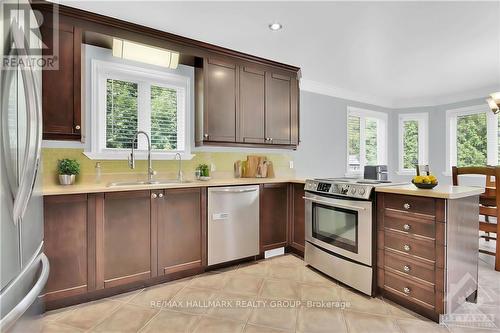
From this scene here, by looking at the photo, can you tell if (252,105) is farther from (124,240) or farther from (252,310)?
(252,310)

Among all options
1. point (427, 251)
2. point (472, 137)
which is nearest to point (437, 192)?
point (427, 251)

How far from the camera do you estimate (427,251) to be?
186cm

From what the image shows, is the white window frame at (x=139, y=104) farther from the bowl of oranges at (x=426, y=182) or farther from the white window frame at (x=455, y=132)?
the white window frame at (x=455, y=132)

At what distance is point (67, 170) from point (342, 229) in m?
2.61

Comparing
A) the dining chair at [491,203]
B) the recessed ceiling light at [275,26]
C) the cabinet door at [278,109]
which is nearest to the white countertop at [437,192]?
the dining chair at [491,203]

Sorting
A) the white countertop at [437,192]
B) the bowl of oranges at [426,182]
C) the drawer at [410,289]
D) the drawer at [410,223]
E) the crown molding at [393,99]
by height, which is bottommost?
the drawer at [410,289]

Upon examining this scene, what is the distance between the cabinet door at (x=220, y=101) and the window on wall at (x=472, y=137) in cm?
454

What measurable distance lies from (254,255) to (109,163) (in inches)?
73.5

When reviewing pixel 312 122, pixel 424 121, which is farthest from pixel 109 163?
pixel 424 121

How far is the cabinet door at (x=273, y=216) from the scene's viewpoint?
9.94ft

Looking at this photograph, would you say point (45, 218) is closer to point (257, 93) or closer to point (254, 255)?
point (254, 255)

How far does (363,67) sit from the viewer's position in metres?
3.64

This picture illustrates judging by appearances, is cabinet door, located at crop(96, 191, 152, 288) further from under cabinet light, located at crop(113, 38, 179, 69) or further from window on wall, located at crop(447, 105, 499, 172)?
window on wall, located at crop(447, 105, 499, 172)

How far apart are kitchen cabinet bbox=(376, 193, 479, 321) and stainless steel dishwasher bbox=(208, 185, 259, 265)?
1289 mm
